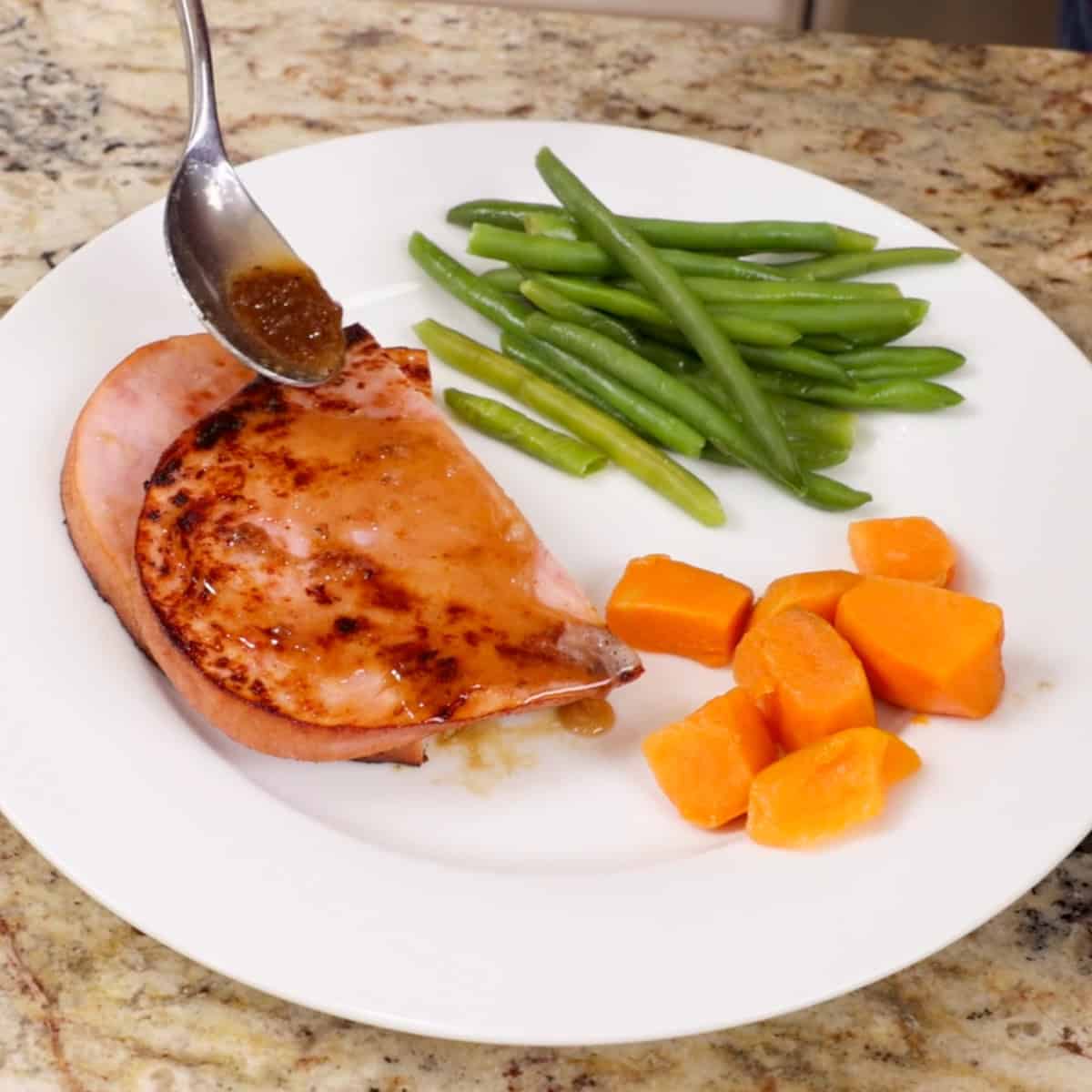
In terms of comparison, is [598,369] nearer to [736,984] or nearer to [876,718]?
[876,718]

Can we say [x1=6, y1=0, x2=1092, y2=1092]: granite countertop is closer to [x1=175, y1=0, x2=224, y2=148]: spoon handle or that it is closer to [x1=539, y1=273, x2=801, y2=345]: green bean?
[x1=175, y1=0, x2=224, y2=148]: spoon handle

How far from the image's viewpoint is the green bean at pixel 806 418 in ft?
9.27

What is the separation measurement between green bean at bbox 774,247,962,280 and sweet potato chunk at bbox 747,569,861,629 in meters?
0.90

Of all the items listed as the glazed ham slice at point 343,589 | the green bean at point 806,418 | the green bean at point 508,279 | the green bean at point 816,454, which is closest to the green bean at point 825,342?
the green bean at point 806,418

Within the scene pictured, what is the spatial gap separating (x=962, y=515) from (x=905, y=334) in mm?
522

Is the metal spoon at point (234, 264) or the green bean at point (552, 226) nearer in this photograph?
the metal spoon at point (234, 264)

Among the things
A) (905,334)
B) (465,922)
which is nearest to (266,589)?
(465,922)

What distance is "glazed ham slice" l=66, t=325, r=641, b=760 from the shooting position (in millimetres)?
2121

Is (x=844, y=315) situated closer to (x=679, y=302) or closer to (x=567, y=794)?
(x=679, y=302)

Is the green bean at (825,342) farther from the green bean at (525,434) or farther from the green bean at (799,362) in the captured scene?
the green bean at (525,434)

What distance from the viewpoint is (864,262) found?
3.08 metres

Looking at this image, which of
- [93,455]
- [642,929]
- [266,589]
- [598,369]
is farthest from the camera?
[598,369]

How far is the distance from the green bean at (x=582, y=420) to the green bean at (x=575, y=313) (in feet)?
0.47

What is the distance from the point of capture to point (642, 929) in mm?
1894
